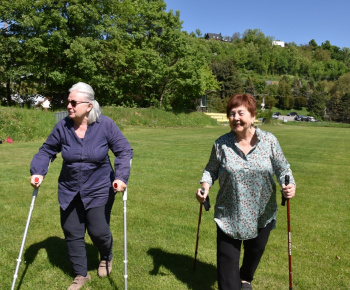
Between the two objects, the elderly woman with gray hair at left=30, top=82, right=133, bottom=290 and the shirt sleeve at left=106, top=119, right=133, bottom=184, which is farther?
the shirt sleeve at left=106, top=119, right=133, bottom=184

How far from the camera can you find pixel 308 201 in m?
7.21

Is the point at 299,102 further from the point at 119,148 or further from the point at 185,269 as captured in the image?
the point at 119,148

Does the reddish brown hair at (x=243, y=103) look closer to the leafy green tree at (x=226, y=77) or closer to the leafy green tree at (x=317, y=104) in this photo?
the leafy green tree at (x=226, y=77)

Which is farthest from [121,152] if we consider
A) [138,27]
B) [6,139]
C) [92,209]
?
[138,27]

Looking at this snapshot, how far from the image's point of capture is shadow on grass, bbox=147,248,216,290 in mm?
3812

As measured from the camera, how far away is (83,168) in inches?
133

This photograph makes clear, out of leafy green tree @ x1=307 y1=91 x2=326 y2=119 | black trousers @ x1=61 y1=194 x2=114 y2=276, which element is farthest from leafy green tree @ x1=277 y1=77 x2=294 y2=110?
black trousers @ x1=61 y1=194 x2=114 y2=276

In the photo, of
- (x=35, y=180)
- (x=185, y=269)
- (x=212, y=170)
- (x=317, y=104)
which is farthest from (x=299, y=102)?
(x=35, y=180)

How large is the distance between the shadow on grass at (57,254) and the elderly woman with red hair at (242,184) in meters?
1.40

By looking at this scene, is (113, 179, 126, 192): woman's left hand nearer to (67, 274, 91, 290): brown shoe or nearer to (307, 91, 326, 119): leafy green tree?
(67, 274, 91, 290): brown shoe

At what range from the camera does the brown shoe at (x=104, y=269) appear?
3.88 metres

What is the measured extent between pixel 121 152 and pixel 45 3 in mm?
31499

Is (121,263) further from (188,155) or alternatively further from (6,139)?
(6,139)

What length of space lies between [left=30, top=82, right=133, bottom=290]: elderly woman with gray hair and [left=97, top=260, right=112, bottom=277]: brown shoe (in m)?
0.25
